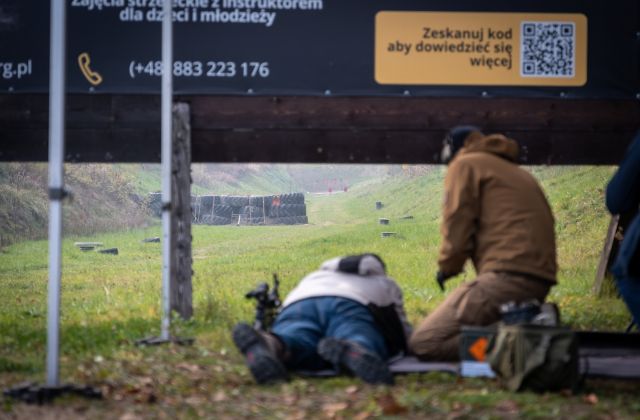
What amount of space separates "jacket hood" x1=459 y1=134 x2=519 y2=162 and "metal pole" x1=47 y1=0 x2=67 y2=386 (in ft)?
9.83

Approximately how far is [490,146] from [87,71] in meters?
4.66

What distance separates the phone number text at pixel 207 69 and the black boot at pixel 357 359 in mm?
4573

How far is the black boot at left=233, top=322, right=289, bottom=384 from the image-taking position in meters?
7.60

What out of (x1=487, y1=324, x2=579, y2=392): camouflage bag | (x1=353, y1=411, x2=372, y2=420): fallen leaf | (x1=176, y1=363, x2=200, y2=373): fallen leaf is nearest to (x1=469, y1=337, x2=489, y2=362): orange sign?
(x1=487, y1=324, x2=579, y2=392): camouflage bag

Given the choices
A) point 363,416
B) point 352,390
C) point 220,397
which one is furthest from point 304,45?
point 363,416

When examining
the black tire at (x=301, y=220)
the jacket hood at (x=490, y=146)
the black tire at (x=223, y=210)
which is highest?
the jacket hood at (x=490, y=146)

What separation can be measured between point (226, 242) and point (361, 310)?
2440 centimetres

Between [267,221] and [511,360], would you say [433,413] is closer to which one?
[511,360]

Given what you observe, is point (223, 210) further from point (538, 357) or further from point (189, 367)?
point (538, 357)

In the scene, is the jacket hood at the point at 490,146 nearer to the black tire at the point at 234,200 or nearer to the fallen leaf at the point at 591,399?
the fallen leaf at the point at 591,399

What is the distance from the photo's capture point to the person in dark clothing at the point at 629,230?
25.7 feet

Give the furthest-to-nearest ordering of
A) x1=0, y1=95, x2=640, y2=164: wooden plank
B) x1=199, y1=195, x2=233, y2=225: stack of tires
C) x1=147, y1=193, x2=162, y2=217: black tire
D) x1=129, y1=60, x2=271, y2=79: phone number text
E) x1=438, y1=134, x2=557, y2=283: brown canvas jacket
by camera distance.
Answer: x1=199, y1=195, x2=233, y2=225: stack of tires, x1=147, y1=193, x2=162, y2=217: black tire, x1=0, y1=95, x2=640, y2=164: wooden plank, x1=129, y1=60, x2=271, y2=79: phone number text, x1=438, y1=134, x2=557, y2=283: brown canvas jacket

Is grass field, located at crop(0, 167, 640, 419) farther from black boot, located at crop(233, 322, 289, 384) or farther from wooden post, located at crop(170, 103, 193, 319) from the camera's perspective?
wooden post, located at crop(170, 103, 193, 319)

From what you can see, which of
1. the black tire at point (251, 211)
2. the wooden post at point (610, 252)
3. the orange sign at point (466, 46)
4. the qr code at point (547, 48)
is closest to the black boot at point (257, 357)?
the orange sign at point (466, 46)
